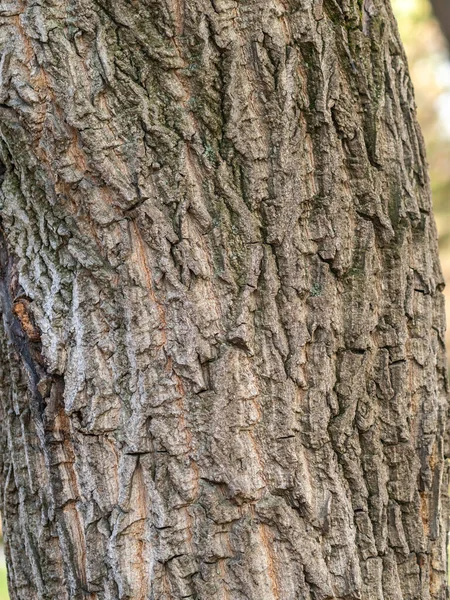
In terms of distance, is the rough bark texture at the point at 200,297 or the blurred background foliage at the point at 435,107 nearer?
the rough bark texture at the point at 200,297

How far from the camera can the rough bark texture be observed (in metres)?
1.65

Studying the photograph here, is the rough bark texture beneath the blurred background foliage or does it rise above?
beneath

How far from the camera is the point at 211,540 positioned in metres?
1.65

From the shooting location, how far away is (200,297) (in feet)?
5.49

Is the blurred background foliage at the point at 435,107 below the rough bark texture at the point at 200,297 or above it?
above

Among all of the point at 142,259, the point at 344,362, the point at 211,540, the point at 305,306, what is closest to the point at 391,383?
the point at 344,362

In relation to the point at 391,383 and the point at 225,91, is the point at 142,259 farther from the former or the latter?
the point at 391,383

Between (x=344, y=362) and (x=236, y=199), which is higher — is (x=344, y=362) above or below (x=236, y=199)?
below

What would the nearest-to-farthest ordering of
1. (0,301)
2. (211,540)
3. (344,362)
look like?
(211,540) < (344,362) < (0,301)

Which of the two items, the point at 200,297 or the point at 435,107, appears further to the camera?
the point at 435,107

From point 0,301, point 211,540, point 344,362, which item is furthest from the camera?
point 0,301

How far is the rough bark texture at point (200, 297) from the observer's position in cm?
165

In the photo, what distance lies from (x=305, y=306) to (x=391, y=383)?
0.33 m

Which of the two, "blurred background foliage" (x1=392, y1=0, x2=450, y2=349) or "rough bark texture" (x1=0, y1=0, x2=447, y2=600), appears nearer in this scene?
"rough bark texture" (x1=0, y1=0, x2=447, y2=600)
